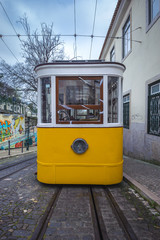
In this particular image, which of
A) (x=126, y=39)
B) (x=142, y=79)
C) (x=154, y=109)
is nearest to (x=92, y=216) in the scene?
(x=154, y=109)

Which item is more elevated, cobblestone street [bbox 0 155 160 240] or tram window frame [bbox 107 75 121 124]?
tram window frame [bbox 107 75 121 124]

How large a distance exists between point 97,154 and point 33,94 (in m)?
13.5

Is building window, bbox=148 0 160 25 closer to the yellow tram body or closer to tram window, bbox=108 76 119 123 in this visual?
tram window, bbox=108 76 119 123

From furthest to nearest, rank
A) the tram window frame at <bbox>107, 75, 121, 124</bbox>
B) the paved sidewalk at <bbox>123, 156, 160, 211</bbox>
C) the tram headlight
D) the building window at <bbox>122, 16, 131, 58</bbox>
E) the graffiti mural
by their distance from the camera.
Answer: the graffiti mural → the building window at <bbox>122, 16, 131, 58</bbox> → the tram window frame at <bbox>107, 75, 121, 124</bbox> → the tram headlight → the paved sidewalk at <bbox>123, 156, 160, 211</bbox>

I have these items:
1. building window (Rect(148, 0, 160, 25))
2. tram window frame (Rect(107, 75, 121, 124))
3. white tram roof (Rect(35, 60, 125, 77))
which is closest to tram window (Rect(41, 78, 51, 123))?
white tram roof (Rect(35, 60, 125, 77))

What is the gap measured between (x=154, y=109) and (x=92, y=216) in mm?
4695

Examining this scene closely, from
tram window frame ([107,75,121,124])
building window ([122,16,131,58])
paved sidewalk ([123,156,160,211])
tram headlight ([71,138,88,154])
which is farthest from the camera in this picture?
building window ([122,16,131,58])

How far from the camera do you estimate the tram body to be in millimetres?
3428

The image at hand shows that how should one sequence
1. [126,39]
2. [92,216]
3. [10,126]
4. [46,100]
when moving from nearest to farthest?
[92,216]
[46,100]
[126,39]
[10,126]

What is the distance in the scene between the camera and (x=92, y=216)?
2.46m

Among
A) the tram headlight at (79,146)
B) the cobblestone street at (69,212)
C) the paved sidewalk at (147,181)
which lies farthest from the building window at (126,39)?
the cobblestone street at (69,212)

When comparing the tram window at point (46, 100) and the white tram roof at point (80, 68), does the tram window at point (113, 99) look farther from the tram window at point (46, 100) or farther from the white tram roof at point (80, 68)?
the tram window at point (46, 100)

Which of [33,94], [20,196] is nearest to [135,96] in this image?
[20,196]

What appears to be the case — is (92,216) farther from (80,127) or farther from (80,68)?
(80,68)
